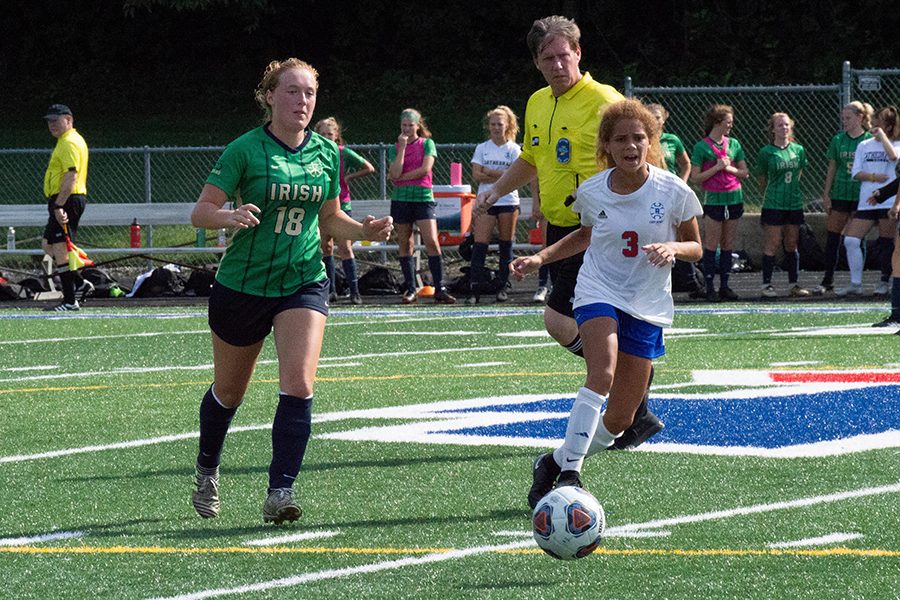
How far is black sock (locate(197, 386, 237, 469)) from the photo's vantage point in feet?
22.4

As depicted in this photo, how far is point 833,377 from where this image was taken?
35.6 feet

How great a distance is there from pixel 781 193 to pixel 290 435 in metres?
12.2

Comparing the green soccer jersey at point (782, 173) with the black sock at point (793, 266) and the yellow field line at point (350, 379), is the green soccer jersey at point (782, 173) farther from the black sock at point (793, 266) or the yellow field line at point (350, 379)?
the yellow field line at point (350, 379)

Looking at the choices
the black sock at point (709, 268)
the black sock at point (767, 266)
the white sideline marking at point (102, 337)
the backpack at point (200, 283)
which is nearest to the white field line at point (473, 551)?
the white sideline marking at point (102, 337)

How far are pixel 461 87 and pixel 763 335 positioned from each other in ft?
78.9

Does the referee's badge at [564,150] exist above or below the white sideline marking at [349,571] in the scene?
above

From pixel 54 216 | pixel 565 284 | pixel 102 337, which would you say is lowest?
pixel 102 337

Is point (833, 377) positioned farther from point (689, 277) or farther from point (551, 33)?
point (689, 277)

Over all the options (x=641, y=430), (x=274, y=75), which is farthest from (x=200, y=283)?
(x=274, y=75)

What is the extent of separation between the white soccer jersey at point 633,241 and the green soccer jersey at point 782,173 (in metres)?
10.8

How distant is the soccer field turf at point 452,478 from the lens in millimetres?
5516

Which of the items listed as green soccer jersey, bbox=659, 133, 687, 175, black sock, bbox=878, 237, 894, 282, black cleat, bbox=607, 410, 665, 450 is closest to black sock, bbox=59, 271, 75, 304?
green soccer jersey, bbox=659, 133, 687, 175

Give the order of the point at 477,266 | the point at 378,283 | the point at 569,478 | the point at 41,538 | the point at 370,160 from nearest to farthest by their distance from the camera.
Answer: the point at 41,538 < the point at 569,478 < the point at 477,266 < the point at 378,283 < the point at 370,160

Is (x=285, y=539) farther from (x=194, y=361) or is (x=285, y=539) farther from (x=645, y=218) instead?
(x=194, y=361)
